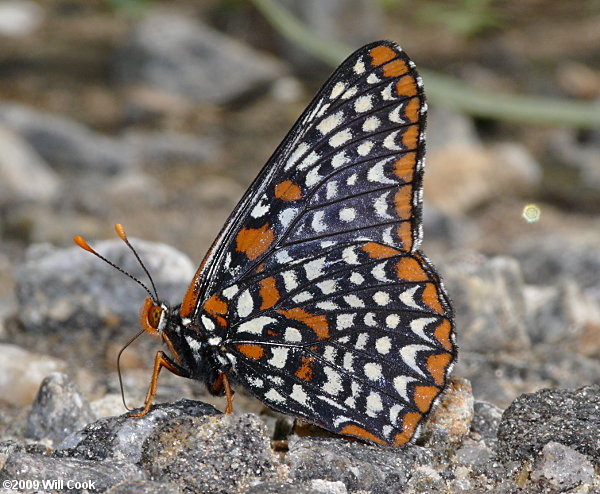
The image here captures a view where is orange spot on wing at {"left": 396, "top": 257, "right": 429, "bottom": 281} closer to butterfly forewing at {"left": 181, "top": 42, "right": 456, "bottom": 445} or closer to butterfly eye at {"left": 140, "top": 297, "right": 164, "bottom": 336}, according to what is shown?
butterfly forewing at {"left": 181, "top": 42, "right": 456, "bottom": 445}

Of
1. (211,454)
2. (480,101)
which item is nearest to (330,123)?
(211,454)

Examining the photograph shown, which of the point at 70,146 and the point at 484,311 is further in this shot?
the point at 70,146

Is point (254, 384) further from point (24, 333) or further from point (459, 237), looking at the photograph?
point (459, 237)

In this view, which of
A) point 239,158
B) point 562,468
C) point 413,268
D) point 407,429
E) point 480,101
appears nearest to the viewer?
point 562,468

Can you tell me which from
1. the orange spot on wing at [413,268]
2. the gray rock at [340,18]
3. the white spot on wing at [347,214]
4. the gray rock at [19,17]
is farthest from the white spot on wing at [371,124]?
the gray rock at [19,17]

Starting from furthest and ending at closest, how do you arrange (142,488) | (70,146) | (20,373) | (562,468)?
1. (70,146)
2. (20,373)
3. (562,468)
4. (142,488)

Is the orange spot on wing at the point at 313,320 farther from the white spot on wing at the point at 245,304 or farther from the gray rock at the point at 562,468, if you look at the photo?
the gray rock at the point at 562,468

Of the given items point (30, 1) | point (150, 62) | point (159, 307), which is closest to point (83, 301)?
point (159, 307)

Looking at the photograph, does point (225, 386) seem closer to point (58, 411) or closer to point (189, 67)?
point (58, 411)
